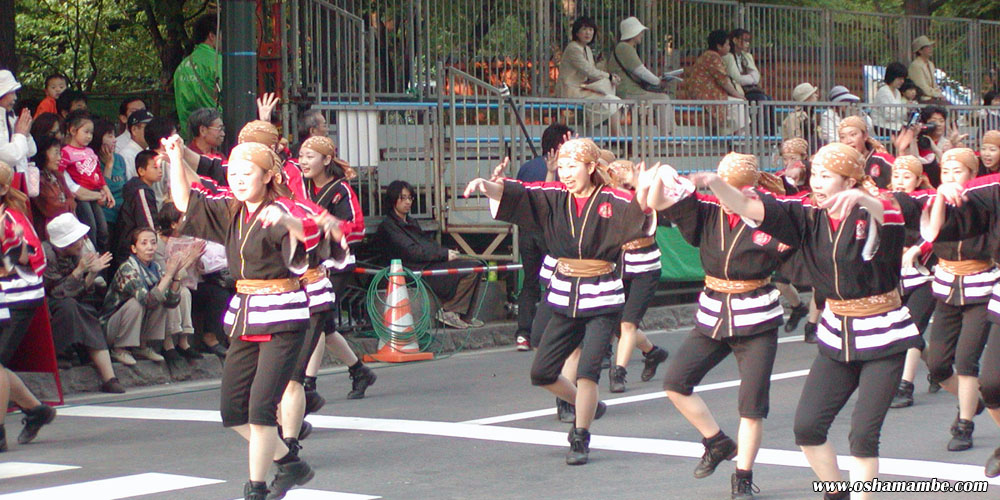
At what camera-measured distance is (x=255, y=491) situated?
6461 millimetres

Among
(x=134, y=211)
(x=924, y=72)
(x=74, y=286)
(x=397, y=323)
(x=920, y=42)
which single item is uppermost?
(x=920, y=42)

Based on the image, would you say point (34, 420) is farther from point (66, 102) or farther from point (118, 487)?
point (66, 102)

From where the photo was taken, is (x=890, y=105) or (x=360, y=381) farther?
(x=890, y=105)

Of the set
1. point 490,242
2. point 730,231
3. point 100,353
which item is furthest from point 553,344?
point 490,242

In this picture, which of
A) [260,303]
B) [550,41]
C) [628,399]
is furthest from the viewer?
[550,41]

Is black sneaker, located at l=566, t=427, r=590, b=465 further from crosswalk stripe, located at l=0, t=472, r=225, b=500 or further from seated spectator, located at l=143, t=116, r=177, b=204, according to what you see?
seated spectator, located at l=143, t=116, r=177, b=204

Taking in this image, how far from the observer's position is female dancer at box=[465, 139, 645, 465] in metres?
7.84

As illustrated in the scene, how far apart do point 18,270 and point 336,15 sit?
5.81 meters

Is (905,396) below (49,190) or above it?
below

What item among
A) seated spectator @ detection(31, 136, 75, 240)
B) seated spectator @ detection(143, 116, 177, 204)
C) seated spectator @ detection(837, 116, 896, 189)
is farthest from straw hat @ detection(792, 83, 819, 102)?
seated spectator @ detection(31, 136, 75, 240)

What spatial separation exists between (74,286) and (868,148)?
6523mm

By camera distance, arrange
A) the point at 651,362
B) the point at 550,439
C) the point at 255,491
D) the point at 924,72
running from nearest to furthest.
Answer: the point at 255,491 → the point at 550,439 → the point at 651,362 → the point at 924,72

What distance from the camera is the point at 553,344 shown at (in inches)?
316

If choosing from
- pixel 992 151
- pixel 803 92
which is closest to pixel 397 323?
pixel 992 151
